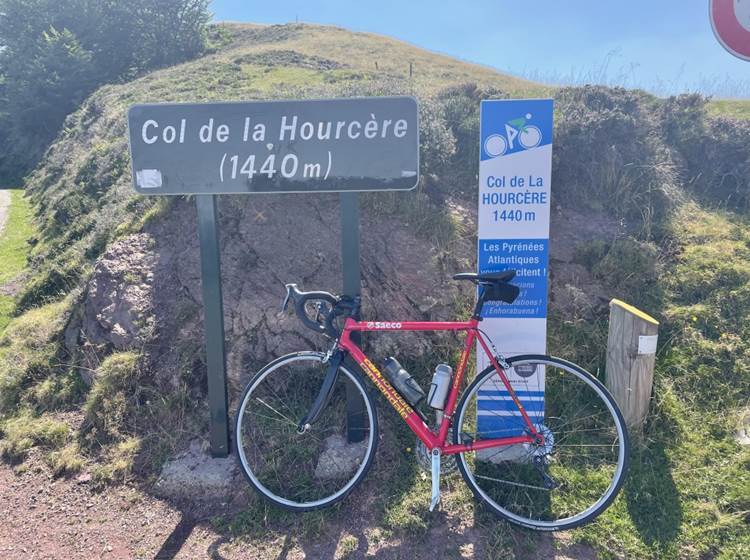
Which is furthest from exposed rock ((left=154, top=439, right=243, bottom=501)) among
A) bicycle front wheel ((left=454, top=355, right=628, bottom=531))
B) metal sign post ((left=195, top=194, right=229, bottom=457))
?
bicycle front wheel ((left=454, top=355, right=628, bottom=531))

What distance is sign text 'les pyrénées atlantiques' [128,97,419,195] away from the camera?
3299mm

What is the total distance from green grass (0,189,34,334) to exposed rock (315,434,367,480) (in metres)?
4.62

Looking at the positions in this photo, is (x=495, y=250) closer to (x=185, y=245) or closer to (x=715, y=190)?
(x=185, y=245)

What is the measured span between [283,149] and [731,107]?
7.75m

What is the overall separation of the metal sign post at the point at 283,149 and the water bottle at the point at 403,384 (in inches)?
22.4

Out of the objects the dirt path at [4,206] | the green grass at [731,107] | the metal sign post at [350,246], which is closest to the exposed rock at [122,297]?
the metal sign post at [350,246]

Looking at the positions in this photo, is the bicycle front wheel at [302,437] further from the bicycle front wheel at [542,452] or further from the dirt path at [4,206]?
the dirt path at [4,206]

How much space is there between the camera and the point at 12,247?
9.94m

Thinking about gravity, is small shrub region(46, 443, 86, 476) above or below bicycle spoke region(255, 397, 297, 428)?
below

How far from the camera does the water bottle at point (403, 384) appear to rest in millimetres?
3109

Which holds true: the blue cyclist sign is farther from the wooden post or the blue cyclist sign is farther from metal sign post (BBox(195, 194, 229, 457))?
metal sign post (BBox(195, 194, 229, 457))

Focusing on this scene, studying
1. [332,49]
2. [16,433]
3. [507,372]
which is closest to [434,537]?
[507,372]

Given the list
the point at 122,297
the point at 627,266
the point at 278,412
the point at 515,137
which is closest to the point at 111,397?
the point at 122,297

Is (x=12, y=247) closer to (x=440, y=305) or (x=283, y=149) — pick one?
(x=283, y=149)
